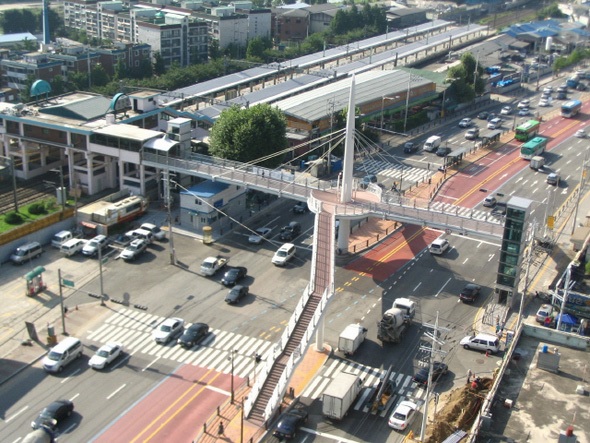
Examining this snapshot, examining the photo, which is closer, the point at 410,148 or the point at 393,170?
the point at 393,170

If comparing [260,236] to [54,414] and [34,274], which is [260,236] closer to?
[34,274]

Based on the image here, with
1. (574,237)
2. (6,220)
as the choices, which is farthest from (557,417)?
(6,220)

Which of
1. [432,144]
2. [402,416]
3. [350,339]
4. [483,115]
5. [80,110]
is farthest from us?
[483,115]

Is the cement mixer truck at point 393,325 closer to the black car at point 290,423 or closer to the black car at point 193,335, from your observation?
the black car at point 290,423

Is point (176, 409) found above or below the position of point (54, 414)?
below

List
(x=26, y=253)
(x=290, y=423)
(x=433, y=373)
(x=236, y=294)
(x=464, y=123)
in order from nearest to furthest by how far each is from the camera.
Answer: (x=290, y=423), (x=433, y=373), (x=236, y=294), (x=26, y=253), (x=464, y=123)

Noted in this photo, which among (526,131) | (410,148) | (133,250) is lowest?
(133,250)

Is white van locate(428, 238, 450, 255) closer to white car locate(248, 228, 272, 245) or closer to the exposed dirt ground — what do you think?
white car locate(248, 228, 272, 245)

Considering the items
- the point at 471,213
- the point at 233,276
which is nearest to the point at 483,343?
the point at 471,213
